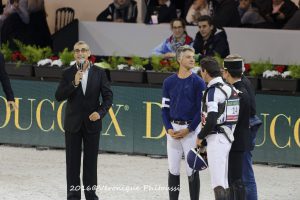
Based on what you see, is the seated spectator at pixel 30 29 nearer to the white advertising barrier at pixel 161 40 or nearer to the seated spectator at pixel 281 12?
the white advertising barrier at pixel 161 40

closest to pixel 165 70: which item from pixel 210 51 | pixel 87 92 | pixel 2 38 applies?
pixel 210 51

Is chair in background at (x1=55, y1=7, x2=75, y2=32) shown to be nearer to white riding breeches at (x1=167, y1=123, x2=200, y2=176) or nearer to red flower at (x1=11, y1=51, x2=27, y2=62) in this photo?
red flower at (x1=11, y1=51, x2=27, y2=62)

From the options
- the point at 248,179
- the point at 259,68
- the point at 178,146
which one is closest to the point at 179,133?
the point at 178,146

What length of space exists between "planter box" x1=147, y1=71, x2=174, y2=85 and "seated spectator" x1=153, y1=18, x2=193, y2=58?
0.45 m

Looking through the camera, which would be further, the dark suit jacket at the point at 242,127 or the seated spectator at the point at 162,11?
the seated spectator at the point at 162,11

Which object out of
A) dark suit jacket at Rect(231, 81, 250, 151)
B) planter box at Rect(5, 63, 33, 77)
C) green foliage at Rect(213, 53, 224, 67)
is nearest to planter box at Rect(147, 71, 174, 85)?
green foliage at Rect(213, 53, 224, 67)

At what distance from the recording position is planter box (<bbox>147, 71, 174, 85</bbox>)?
15211 mm

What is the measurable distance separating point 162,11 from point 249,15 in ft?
4.93

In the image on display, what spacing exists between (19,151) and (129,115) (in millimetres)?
1752

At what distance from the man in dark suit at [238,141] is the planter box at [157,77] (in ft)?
13.6

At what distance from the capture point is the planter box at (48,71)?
51.9 ft

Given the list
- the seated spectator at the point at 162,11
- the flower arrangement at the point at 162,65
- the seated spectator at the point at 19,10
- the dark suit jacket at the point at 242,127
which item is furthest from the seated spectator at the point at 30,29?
the dark suit jacket at the point at 242,127

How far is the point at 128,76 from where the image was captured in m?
15.4

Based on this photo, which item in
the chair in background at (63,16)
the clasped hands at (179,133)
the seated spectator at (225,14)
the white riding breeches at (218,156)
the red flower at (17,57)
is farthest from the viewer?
the chair in background at (63,16)
